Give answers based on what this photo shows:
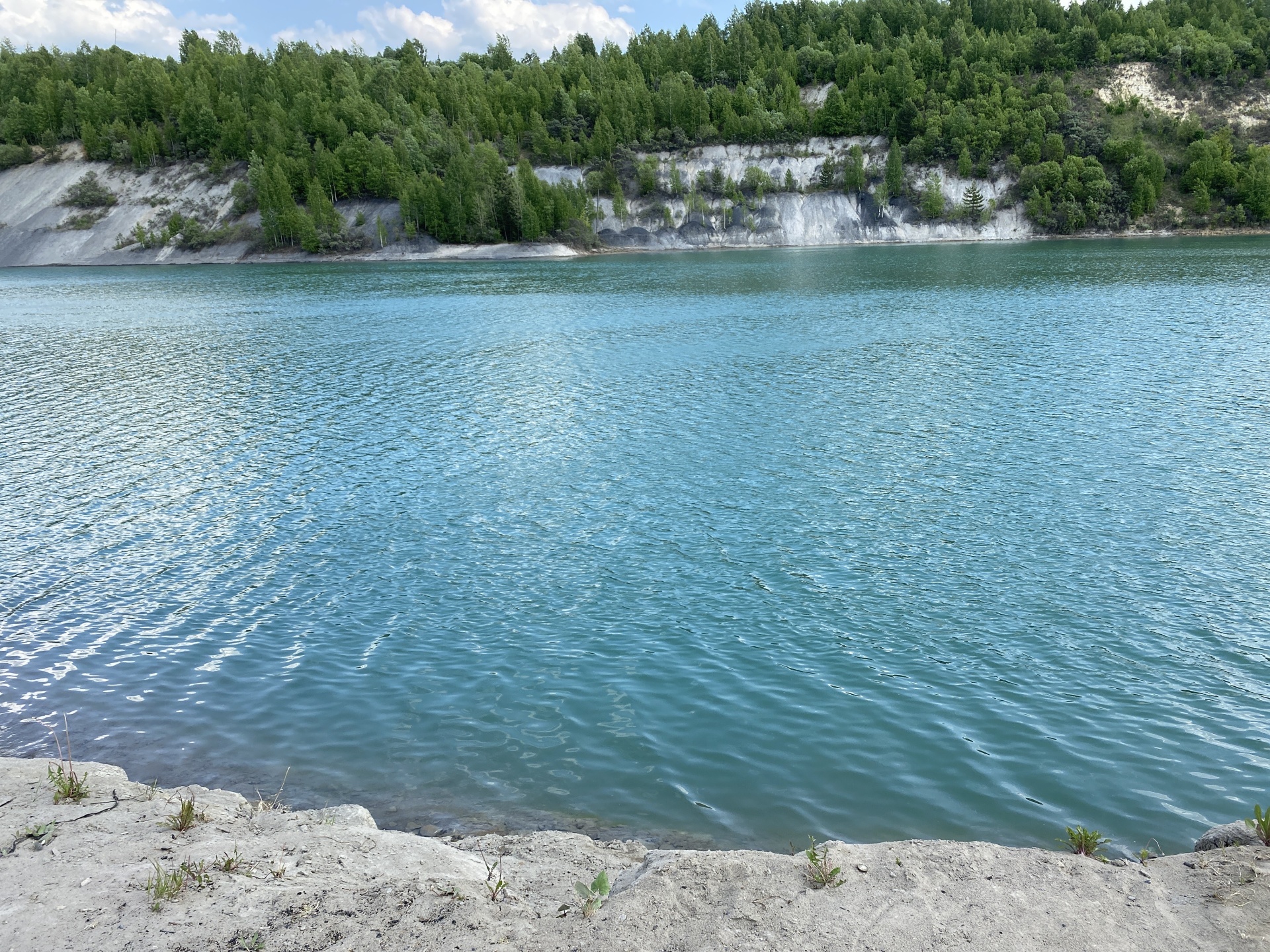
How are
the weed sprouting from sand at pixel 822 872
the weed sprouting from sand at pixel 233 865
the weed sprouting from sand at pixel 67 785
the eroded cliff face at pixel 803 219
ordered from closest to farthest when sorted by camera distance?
the weed sprouting from sand at pixel 822 872
the weed sprouting from sand at pixel 233 865
the weed sprouting from sand at pixel 67 785
the eroded cliff face at pixel 803 219

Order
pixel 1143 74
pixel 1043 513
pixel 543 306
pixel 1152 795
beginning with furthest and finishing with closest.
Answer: pixel 1143 74, pixel 543 306, pixel 1043 513, pixel 1152 795

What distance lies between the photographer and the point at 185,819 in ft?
30.3

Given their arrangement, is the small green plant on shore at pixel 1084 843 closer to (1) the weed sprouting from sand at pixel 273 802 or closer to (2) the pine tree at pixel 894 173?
(1) the weed sprouting from sand at pixel 273 802

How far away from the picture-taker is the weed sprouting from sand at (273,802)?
1074cm

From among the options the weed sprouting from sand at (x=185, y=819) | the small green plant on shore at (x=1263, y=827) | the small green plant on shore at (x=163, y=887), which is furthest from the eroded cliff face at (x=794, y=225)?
the small green plant on shore at (x=163, y=887)

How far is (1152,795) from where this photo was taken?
11156mm


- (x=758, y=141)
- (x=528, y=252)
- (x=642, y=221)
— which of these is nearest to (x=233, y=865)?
(x=528, y=252)

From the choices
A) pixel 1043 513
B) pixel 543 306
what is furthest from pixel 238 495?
pixel 543 306

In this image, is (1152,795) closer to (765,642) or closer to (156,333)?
(765,642)

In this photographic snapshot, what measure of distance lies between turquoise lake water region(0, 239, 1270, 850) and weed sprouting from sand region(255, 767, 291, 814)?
243mm

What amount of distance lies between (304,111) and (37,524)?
7937 inches

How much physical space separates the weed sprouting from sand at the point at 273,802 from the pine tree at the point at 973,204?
576 ft

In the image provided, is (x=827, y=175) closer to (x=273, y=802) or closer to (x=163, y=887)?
(x=273, y=802)

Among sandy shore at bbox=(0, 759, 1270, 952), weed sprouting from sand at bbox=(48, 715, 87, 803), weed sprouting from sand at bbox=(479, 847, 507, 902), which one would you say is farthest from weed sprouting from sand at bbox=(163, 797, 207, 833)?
weed sprouting from sand at bbox=(479, 847, 507, 902)
